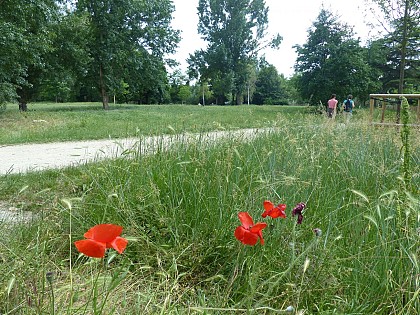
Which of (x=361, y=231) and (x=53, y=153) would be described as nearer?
(x=361, y=231)

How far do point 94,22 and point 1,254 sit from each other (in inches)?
1017

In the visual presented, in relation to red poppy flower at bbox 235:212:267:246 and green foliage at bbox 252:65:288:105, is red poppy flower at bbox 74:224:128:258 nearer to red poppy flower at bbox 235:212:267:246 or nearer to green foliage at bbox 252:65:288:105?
red poppy flower at bbox 235:212:267:246

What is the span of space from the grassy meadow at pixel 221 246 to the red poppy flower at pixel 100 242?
121 millimetres

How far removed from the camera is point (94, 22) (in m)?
24.0

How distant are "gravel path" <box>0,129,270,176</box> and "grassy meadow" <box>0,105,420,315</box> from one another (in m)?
0.20

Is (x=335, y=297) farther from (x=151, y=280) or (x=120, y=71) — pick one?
(x=120, y=71)

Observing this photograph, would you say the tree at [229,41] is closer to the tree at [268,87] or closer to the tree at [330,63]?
the tree at [330,63]

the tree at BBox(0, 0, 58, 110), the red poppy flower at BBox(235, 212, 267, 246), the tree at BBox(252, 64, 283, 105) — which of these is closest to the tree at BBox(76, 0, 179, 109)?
the tree at BBox(0, 0, 58, 110)

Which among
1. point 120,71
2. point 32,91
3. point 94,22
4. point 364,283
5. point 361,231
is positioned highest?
point 94,22

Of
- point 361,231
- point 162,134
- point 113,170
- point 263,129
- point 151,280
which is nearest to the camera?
point 151,280

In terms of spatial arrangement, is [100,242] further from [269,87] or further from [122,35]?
[269,87]

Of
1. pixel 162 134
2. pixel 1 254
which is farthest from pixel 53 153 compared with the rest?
pixel 1 254

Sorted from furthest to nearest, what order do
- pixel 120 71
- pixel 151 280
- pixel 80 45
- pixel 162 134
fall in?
pixel 120 71 < pixel 80 45 < pixel 162 134 < pixel 151 280

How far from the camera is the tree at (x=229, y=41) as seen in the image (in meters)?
41.0
